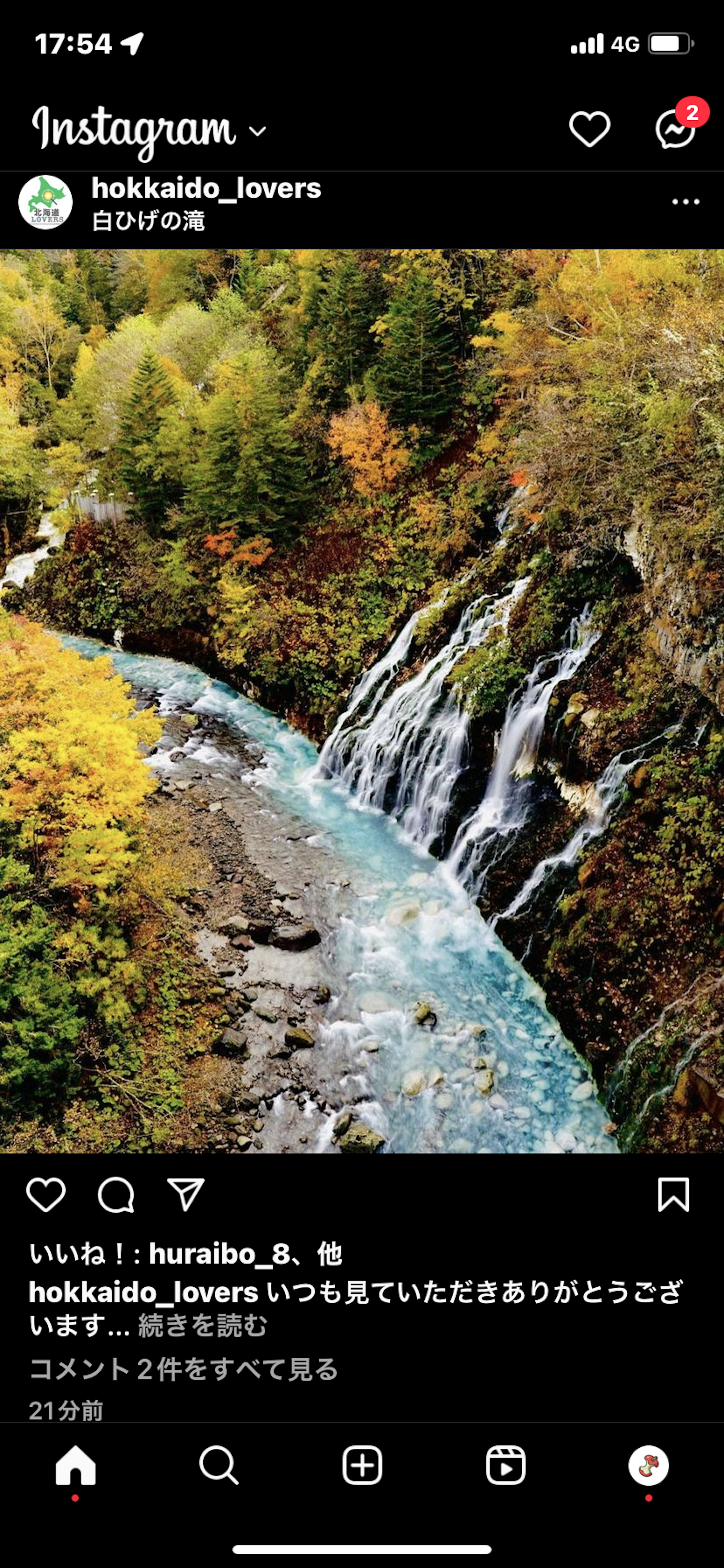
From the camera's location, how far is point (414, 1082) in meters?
8.98

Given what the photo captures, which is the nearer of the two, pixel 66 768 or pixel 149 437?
pixel 66 768

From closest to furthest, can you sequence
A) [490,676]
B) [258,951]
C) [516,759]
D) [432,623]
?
1. [258,951]
2. [516,759]
3. [490,676]
4. [432,623]

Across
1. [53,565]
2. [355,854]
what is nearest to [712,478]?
[355,854]

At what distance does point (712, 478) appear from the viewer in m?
8.23
